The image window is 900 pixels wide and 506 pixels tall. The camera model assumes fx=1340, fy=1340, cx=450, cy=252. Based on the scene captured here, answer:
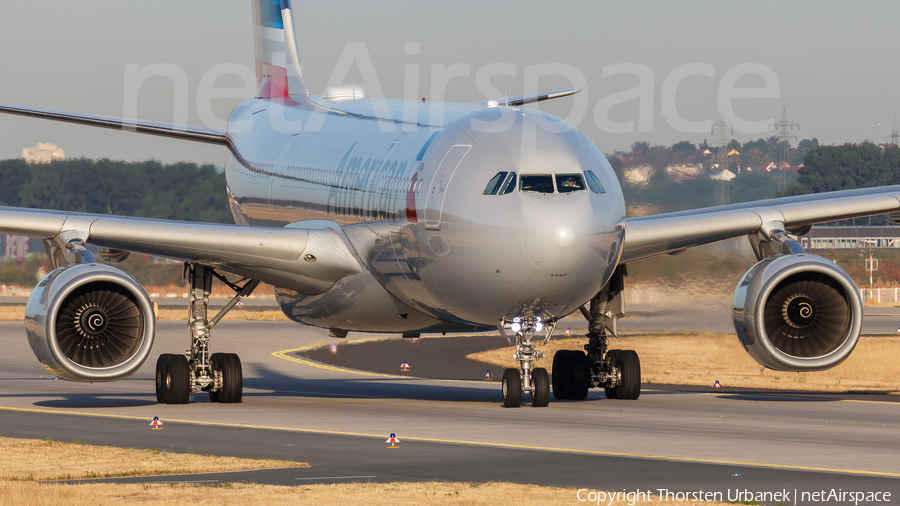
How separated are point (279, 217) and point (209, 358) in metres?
5.05

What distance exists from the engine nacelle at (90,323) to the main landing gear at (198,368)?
101 inches

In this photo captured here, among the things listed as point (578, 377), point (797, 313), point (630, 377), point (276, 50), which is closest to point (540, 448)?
point (797, 313)

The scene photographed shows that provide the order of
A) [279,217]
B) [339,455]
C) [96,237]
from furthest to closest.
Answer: [279,217] → [96,237] → [339,455]

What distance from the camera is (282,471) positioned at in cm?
1466

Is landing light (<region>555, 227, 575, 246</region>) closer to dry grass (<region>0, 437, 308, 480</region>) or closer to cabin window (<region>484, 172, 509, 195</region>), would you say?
cabin window (<region>484, 172, 509, 195</region>)

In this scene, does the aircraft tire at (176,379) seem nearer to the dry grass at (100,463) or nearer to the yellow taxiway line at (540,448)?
the yellow taxiway line at (540,448)

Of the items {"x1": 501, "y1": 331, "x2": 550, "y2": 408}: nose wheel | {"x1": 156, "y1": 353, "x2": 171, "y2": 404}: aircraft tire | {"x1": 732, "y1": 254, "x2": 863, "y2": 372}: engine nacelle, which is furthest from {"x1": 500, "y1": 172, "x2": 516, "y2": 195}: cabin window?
{"x1": 156, "y1": 353, "x2": 171, "y2": 404}: aircraft tire

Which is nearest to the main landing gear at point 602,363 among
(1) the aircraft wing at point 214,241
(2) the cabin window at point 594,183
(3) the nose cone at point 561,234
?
(1) the aircraft wing at point 214,241

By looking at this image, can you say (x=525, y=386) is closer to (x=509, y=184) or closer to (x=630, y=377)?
(x=509, y=184)

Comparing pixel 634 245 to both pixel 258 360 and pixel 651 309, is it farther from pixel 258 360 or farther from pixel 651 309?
pixel 258 360

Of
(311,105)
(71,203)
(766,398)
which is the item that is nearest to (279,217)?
(311,105)

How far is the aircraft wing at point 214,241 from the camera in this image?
2289cm

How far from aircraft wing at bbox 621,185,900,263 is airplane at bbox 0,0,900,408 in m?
0.04

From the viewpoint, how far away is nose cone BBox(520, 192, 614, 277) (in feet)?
63.4
